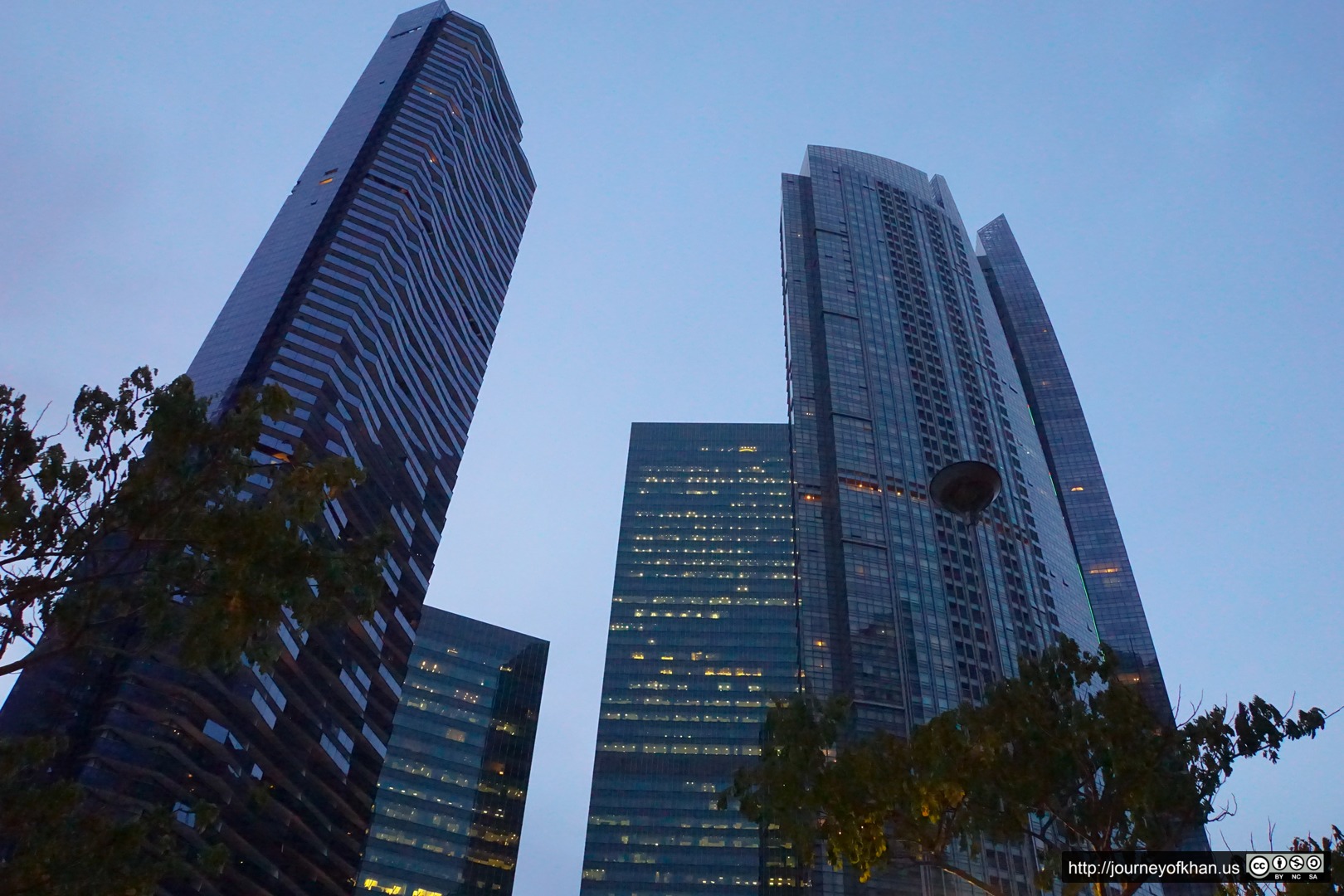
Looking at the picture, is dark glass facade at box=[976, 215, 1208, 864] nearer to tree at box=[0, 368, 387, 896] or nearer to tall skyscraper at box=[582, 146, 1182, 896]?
tall skyscraper at box=[582, 146, 1182, 896]

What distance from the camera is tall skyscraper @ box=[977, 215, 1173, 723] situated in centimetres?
14975

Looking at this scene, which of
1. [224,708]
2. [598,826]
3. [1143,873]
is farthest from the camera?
[598,826]

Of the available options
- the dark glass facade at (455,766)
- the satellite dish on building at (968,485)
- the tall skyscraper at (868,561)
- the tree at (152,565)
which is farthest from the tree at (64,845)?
the dark glass facade at (455,766)

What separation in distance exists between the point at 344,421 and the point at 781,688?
103096 mm

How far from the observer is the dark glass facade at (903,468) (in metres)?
120

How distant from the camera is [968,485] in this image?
46.3 m

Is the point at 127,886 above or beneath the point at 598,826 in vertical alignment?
beneath

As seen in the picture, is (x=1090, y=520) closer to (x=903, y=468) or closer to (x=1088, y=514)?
(x=1088, y=514)

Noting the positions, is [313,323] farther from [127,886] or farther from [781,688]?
[781,688]

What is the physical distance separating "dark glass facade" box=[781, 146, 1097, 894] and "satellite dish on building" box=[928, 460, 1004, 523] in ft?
224

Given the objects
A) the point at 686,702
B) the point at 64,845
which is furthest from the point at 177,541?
the point at 686,702

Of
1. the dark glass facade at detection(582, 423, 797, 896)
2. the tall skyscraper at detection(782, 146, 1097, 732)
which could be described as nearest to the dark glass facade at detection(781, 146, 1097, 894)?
the tall skyscraper at detection(782, 146, 1097, 732)

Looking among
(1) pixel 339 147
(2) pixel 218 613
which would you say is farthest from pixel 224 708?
(1) pixel 339 147

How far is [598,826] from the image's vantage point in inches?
6284
